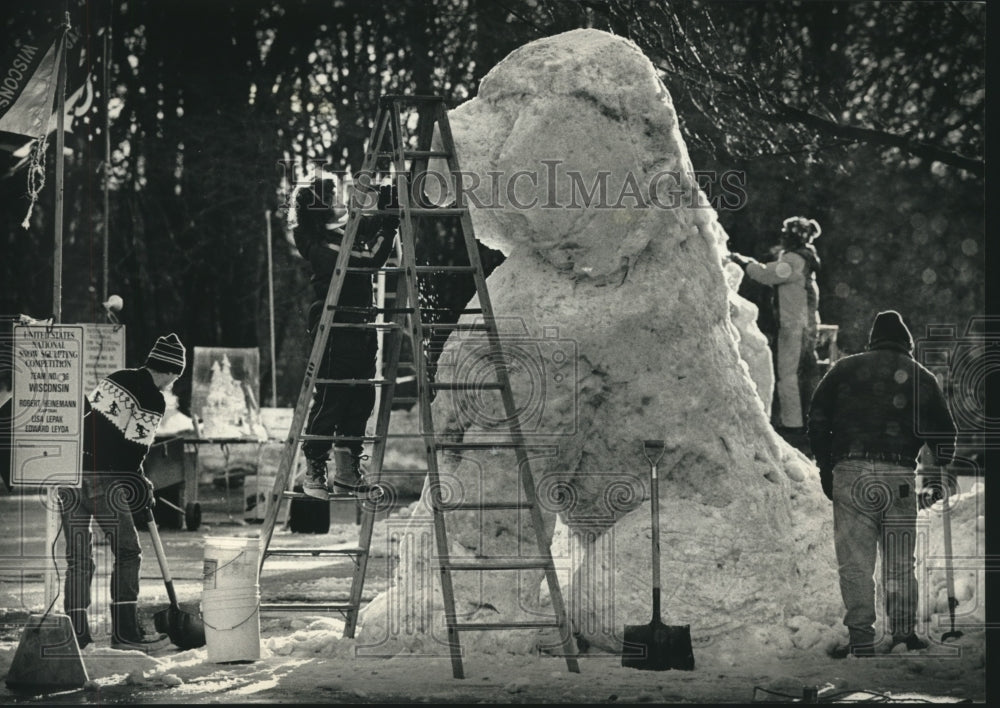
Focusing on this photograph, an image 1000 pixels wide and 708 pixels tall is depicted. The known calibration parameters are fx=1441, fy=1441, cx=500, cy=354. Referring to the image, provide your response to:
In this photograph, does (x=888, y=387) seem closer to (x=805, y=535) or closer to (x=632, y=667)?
(x=805, y=535)

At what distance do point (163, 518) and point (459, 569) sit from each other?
6982 millimetres

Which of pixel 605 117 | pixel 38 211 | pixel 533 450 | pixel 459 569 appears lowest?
pixel 459 569

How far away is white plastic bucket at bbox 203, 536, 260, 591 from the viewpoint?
6.77m

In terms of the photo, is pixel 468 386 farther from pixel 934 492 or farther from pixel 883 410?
pixel 934 492

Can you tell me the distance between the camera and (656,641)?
669 centimetres

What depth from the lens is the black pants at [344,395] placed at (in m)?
7.93

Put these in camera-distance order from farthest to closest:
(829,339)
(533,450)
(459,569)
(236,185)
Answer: (236,185)
(829,339)
(533,450)
(459,569)

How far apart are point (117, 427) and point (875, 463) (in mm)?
3861

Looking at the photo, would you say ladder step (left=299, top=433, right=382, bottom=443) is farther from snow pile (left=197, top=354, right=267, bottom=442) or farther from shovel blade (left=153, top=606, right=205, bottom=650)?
snow pile (left=197, top=354, right=267, bottom=442)

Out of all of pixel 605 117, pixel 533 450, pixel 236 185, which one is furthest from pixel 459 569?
pixel 236 185

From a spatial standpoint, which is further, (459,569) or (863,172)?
(863,172)

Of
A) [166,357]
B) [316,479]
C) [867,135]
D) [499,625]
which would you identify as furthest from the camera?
[867,135]

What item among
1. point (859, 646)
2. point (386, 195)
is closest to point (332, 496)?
point (386, 195)

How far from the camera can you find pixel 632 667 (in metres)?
6.73
